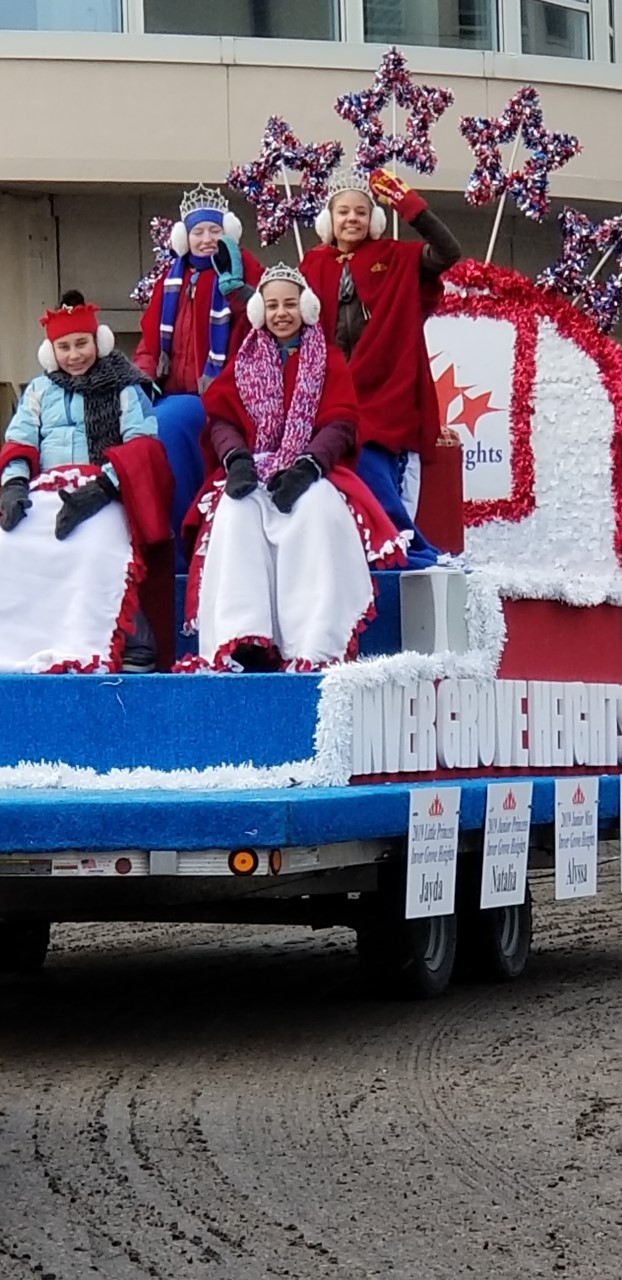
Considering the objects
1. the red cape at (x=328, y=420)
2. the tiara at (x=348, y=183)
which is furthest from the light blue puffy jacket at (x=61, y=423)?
the tiara at (x=348, y=183)

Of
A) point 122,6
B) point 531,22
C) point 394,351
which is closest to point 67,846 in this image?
point 394,351

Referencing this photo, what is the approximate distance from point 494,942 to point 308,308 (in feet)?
8.43

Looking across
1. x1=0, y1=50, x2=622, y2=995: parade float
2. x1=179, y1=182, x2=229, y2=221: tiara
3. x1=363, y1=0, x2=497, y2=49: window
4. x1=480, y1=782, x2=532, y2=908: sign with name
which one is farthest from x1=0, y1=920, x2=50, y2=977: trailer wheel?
x1=363, y1=0, x2=497, y2=49: window

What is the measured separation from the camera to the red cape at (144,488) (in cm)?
812

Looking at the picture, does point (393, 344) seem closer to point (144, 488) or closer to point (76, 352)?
point (76, 352)

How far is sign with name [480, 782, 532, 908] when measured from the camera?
8.08 meters

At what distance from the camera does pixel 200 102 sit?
55.9 ft

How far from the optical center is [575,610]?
923 cm

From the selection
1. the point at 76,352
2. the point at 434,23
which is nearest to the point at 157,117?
the point at 434,23

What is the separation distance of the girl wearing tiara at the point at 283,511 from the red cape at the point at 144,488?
0.17 meters

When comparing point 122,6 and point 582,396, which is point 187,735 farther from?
point 122,6

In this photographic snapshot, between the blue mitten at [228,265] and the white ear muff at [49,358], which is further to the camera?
the blue mitten at [228,265]

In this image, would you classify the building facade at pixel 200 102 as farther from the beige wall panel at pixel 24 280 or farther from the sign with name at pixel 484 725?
the sign with name at pixel 484 725

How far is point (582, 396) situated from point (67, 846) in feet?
14.6
